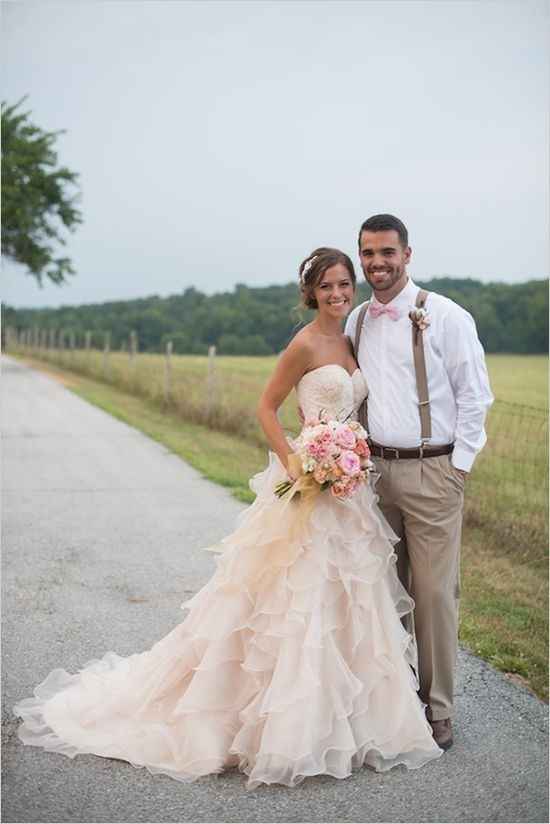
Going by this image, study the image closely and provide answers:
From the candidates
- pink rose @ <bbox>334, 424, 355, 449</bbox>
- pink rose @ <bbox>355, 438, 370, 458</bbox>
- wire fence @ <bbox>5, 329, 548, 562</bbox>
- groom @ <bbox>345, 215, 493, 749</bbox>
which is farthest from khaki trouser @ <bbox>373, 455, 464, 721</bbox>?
wire fence @ <bbox>5, 329, 548, 562</bbox>

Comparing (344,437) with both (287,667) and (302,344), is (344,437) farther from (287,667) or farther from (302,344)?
(287,667)

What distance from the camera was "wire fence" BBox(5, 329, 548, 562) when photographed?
30.7 feet

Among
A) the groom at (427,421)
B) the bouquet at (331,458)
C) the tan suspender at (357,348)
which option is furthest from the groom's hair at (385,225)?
the bouquet at (331,458)

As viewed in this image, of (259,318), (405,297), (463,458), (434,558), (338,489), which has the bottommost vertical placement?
(434,558)

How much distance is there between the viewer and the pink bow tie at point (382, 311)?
4.59m

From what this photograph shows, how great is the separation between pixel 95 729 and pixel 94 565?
3.19 metres

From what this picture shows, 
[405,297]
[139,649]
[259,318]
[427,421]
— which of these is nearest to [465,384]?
[427,421]

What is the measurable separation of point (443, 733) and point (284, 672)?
3.01 feet

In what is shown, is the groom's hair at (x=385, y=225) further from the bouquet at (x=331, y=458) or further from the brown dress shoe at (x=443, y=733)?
the brown dress shoe at (x=443, y=733)

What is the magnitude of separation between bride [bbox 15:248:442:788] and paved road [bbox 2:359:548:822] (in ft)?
0.39

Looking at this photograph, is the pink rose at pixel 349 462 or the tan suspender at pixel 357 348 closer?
the pink rose at pixel 349 462

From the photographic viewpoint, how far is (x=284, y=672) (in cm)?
408

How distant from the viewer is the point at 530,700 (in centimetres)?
505

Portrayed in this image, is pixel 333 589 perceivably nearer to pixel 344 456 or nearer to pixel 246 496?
pixel 344 456
